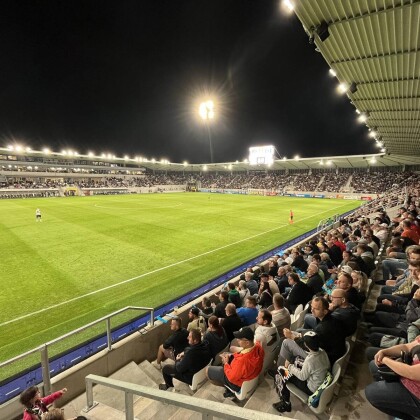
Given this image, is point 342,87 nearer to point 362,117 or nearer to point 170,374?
point 362,117

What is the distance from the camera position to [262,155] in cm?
6209

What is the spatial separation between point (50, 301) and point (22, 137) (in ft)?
258

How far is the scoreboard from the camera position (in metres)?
60.8

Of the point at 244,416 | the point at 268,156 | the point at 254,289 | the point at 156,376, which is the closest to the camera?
the point at 244,416

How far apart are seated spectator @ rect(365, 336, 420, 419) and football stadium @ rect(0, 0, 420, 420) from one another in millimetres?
11

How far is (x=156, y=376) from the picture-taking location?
5258 millimetres

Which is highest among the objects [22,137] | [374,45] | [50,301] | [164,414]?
[22,137]

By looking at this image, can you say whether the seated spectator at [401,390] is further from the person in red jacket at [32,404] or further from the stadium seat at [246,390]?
the person in red jacket at [32,404]

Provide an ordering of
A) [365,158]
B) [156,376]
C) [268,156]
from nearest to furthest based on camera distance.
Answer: [156,376] → [365,158] → [268,156]

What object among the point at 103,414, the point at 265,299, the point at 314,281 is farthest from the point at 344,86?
the point at 103,414

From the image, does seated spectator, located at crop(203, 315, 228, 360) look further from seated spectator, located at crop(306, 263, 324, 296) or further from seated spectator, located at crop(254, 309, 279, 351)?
seated spectator, located at crop(306, 263, 324, 296)

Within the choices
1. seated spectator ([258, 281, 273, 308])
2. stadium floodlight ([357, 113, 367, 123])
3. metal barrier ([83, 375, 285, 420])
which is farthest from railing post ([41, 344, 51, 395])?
stadium floodlight ([357, 113, 367, 123])

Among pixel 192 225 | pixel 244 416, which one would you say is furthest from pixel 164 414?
pixel 192 225

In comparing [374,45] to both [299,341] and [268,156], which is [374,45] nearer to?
[299,341]
